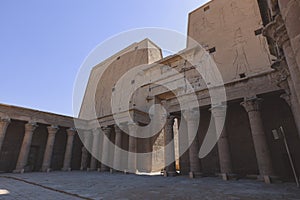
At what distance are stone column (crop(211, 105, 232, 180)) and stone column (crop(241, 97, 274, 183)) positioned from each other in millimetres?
1346

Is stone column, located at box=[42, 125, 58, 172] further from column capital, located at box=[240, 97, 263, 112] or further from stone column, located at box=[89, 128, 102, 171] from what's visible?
column capital, located at box=[240, 97, 263, 112]

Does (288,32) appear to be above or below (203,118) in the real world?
below

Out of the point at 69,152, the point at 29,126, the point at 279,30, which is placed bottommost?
the point at 69,152

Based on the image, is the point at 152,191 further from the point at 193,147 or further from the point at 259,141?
the point at 259,141

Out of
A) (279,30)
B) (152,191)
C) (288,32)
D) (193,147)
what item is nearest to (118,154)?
(193,147)

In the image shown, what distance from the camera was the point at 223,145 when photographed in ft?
31.5

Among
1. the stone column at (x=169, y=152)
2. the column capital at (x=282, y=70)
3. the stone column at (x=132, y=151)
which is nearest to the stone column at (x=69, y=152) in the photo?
the stone column at (x=132, y=151)

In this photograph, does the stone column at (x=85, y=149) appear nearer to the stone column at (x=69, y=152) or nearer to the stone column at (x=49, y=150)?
the stone column at (x=69, y=152)

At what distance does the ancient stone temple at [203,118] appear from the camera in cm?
877

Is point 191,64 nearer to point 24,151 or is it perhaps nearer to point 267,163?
point 267,163

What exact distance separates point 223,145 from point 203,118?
3.59 meters

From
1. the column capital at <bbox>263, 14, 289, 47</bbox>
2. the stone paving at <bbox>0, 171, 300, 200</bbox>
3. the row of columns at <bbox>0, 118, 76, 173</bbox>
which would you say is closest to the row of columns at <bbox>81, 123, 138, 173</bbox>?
the row of columns at <bbox>0, 118, 76, 173</bbox>

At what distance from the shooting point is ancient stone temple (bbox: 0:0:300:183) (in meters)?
8.77

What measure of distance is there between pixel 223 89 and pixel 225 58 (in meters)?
5.42
